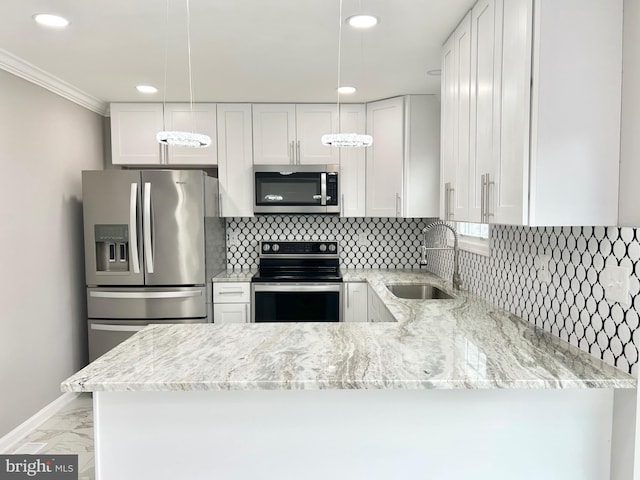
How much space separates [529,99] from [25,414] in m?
3.47

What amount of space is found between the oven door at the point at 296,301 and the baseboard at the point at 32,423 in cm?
157

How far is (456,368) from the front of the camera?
1408mm

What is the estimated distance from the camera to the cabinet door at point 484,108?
5.71ft

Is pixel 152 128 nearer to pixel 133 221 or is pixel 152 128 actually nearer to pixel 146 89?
pixel 146 89

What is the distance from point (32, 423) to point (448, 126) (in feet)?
10.9

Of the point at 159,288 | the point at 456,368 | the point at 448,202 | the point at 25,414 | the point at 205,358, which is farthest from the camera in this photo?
the point at 159,288

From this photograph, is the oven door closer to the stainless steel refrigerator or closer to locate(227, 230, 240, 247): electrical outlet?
the stainless steel refrigerator

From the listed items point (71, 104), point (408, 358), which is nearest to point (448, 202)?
point (408, 358)

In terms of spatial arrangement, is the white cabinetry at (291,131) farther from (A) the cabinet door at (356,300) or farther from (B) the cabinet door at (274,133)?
(A) the cabinet door at (356,300)

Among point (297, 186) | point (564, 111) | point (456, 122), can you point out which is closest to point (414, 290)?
point (297, 186)

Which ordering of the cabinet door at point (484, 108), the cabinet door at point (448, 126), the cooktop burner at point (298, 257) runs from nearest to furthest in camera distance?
1. the cabinet door at point (484, 108)
2. the cabinet door at point (448, 126)
3. the cooktop burner at point (298, 257)

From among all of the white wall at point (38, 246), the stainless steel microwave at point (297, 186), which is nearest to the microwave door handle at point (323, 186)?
the stainless steel microwave at point (297, 186)

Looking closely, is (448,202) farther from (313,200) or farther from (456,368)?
(313,200)

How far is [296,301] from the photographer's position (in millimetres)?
3572
